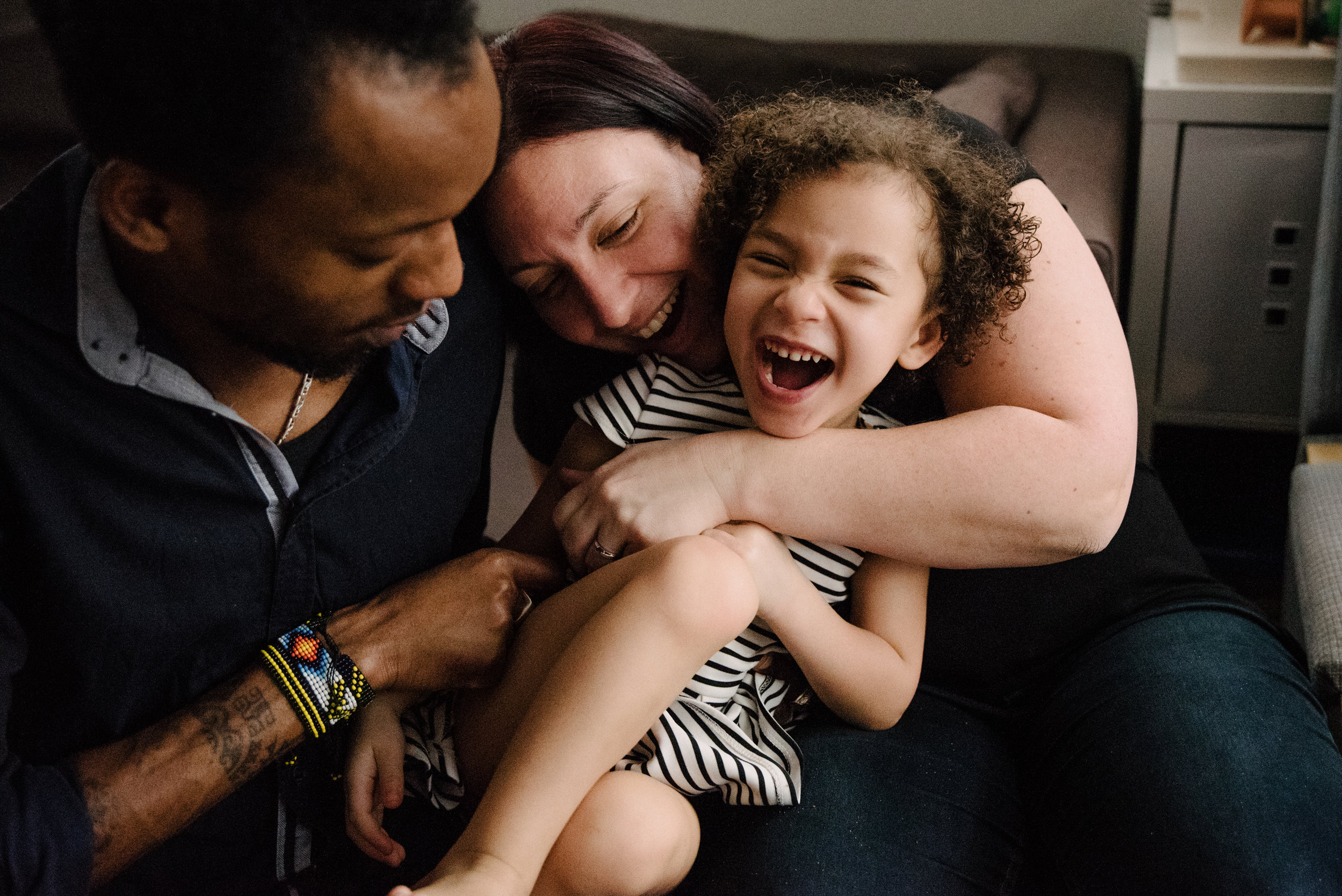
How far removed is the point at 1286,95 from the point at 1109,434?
1.31 metres

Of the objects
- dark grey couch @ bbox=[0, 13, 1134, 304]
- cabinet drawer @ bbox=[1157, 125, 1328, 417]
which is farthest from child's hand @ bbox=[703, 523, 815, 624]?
cabinet drawer @ bbox=[1157, 125, 1328, 417]

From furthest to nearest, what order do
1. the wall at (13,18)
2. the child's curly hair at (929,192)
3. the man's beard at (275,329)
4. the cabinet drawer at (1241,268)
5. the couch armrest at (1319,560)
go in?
the wall at (13,18), the cabinet drawer at (1241,268), the couch armrest at (1319,560), the child's curly hair at (929,192), the man's beard at (275,329)

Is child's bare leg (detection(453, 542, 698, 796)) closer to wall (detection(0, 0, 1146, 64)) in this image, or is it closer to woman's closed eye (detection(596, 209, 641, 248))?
woman's closed eye (detection(596, 209, 641, 248))

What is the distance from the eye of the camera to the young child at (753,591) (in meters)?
0.91

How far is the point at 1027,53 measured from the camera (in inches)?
92.8

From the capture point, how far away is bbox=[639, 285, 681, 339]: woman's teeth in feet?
3.90

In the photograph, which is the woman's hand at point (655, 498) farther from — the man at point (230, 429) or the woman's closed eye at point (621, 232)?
the woman's closed eye at point (621, 232)

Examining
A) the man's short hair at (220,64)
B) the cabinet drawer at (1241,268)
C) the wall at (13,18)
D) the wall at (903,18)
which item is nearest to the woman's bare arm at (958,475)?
the man's short hair at (220,64)

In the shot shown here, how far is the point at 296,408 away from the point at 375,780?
36cm

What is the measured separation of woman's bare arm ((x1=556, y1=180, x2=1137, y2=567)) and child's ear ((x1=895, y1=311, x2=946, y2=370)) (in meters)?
0.06

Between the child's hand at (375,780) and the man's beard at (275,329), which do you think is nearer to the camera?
the man's beard at (275,329)

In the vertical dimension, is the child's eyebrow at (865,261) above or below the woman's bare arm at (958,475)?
above

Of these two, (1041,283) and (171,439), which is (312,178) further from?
(1041,283)

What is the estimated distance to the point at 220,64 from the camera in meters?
0.73
